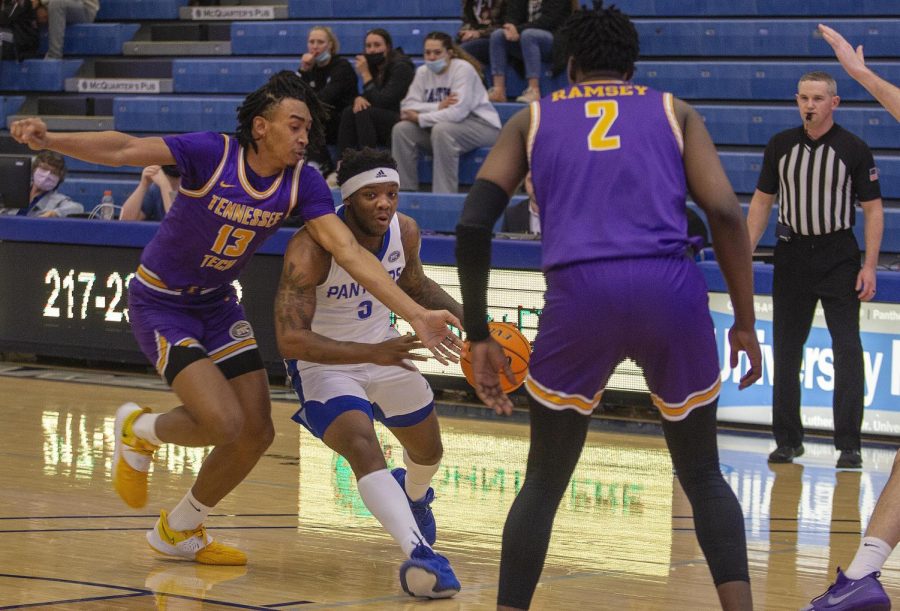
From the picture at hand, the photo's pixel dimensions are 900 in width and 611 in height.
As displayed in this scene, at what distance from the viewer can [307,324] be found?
502cm

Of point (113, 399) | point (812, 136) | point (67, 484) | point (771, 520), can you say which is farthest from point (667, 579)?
point (113, 399)

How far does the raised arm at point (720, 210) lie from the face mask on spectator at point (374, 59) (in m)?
9.03

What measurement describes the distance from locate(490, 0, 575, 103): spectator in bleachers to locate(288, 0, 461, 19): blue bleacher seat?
169 centimetres

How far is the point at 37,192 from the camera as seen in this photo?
1188 centimetres

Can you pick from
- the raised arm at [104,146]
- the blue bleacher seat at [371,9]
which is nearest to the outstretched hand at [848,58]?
the raised arm at [104,146]

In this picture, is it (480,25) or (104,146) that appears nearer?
(104,146)

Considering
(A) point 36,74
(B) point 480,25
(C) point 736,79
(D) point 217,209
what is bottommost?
(D) point 217,209

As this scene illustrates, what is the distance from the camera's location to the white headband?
527 cm

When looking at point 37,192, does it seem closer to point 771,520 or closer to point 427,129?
point 427,129

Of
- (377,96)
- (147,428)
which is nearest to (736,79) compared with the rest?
(377,96)

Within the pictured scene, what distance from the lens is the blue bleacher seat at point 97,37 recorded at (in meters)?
15.9

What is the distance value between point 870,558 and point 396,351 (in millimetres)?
1627

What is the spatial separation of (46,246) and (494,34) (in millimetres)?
4504

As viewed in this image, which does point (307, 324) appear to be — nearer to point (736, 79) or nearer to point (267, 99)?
Result: point (267, 99)
